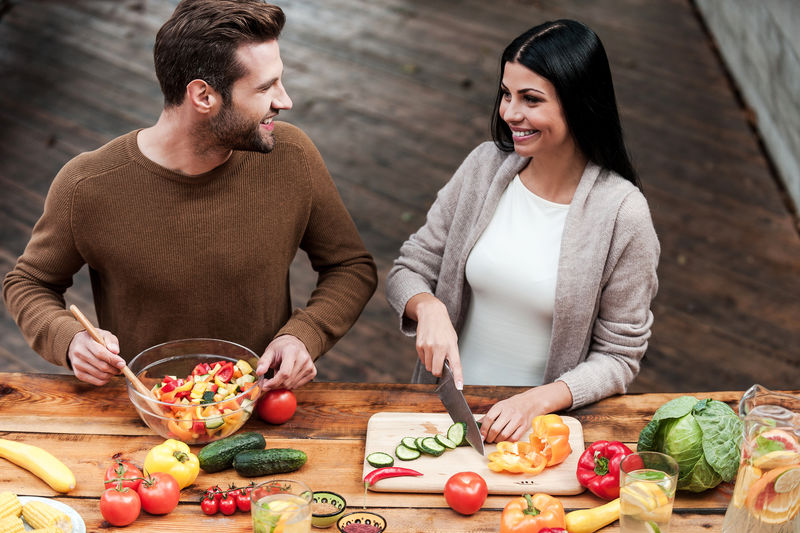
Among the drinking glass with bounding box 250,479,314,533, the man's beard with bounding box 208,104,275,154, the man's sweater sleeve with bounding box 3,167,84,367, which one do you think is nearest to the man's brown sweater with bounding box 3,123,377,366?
the man's sweater sleeve with bounding box 3,167,84,367

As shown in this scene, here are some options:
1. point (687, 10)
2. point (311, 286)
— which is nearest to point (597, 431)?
point (311, 286)

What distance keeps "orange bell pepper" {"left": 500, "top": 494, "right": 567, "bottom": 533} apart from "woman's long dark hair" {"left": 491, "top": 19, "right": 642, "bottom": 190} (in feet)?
3.43

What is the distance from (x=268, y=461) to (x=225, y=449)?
0.37ft

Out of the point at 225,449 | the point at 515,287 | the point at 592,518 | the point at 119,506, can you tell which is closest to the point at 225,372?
the point at 225,449

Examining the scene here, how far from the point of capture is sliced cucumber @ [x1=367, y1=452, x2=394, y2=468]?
2201 mm

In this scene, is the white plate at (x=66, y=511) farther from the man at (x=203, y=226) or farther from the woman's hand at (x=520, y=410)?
the woman's hand at (x=520, y=410)

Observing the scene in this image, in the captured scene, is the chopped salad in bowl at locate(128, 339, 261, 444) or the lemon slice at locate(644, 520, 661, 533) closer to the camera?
the lemon slice at locate(644, 520, 661, 533)

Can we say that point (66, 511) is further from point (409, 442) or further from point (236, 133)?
point (236, 133)

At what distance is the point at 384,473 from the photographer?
7.13 feet

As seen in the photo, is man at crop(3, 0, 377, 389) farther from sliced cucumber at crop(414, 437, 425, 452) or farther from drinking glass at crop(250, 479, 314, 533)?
drinking glass at crop(250, 479, 314, 533)

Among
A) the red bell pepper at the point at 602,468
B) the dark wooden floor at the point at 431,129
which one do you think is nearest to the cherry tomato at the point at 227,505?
the red bell pepper at the point at 602,468

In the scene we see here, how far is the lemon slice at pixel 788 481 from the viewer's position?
1791mm

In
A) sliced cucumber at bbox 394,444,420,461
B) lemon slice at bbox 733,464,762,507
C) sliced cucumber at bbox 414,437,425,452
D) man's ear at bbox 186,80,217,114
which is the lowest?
sliced cucumber at bbox 394,444,420,461

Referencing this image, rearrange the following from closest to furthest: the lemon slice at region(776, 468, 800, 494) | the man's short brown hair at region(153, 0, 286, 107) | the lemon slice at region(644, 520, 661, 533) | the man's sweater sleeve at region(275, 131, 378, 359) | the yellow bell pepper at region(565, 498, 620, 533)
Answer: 1. the lemon slice at region(776, 468, 800, 494)
2. the lemon slice at region(644, 520, 661, 533)
3. the yellow bell pepper at region(565, 498, 620, 533)
4. the man's short brown hair at region(153, 0, 286, 107)
5. the man's sweater sleeve at region(275, 131, 378, 359)
